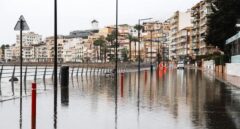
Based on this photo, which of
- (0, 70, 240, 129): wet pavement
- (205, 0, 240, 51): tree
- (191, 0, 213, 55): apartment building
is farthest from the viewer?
(191, 0, 213, 55): apartment building

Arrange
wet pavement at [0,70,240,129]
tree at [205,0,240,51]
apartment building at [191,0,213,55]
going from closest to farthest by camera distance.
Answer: wet pavement at [0,70,240,129] → tree at [205,0,240,51] → apartment building at [191,0,213,55]

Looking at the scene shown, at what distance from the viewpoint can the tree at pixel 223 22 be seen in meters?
73.3

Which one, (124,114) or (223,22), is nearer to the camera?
(124,114)

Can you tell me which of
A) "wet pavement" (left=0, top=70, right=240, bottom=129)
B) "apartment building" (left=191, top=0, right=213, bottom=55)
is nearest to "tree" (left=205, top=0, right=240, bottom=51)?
"wet pavement" (left=0, top=70, right=240, bottom=129)

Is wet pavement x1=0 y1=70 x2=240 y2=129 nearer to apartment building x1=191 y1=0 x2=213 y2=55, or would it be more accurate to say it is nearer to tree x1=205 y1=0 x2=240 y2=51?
tree x1=205 y1=0 x2=240 y2=51

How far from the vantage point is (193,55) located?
7215 inches

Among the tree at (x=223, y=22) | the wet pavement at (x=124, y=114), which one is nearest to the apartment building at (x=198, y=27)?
the tree at (x=223, y=22)

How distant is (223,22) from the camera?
243ft

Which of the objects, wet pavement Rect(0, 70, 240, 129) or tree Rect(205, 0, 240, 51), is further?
tree Rect(205, 0, 240, 51)

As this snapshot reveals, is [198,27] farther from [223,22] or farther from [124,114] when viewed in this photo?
[124,114]

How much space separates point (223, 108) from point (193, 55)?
552 feet

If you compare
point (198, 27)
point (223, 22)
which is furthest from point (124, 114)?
point (198, 27)

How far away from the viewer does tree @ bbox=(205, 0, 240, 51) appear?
73.3 metres

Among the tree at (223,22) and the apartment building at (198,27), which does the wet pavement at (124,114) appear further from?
the apartment building at (198,27)
